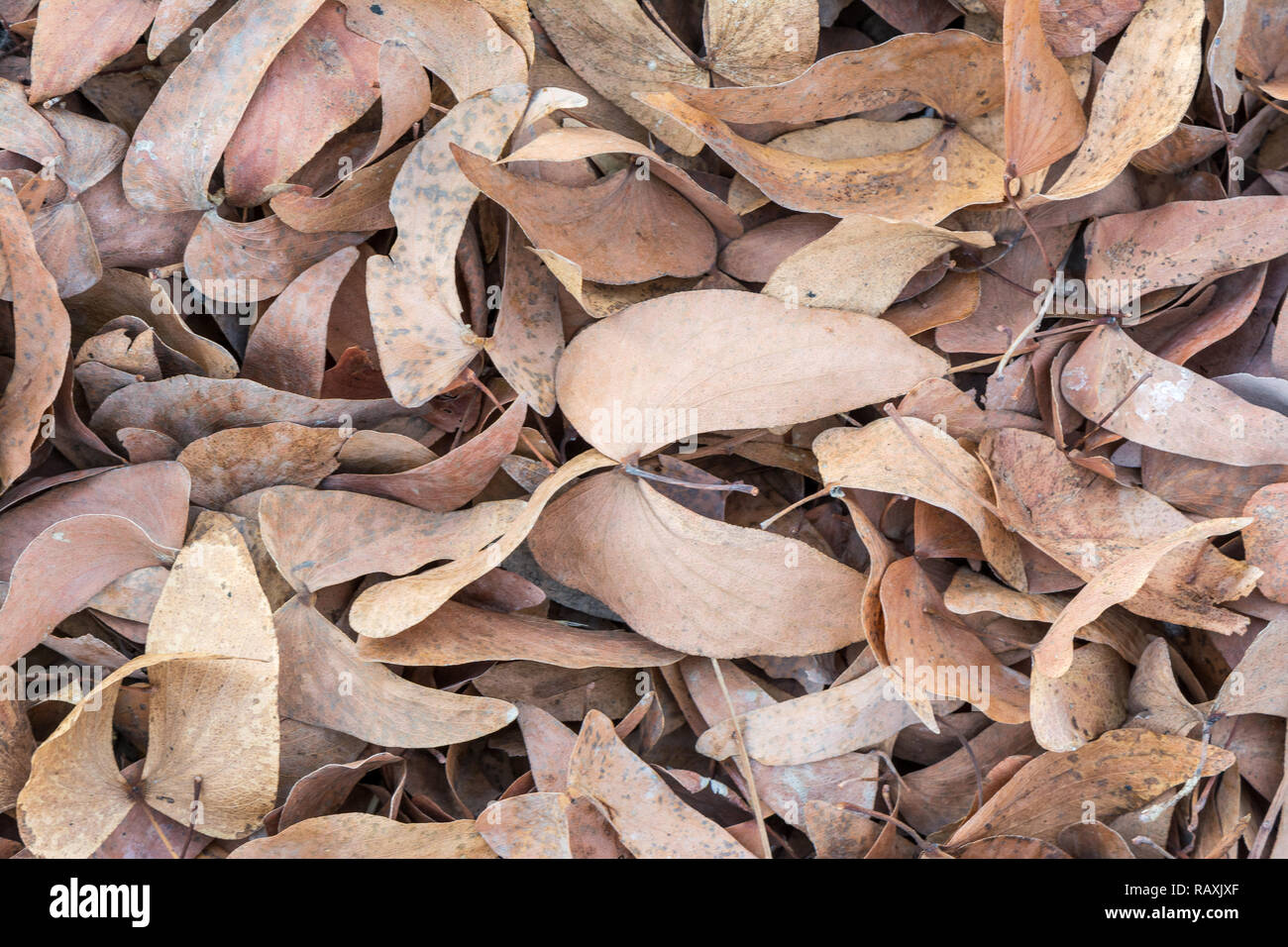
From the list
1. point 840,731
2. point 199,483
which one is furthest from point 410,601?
point 840,731

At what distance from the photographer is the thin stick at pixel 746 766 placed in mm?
643

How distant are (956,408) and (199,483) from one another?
475 millimetres

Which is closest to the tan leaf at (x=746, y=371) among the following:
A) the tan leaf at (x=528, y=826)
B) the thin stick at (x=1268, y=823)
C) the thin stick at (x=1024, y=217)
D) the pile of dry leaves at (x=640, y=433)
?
the pile of dry leaves at (x=640, y=433)

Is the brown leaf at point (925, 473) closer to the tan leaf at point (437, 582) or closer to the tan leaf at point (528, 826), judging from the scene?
the tan leaf at point (437, 582)

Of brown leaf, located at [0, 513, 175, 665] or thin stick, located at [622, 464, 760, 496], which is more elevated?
thin stick, located at [622, 464, 760, 496]

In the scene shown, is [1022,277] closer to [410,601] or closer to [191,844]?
[410,601]

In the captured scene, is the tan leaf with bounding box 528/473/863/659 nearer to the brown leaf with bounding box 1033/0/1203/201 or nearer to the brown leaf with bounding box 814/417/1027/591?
the brown leaf with bounding box 814/417/1027/591

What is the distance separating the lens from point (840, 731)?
0.65 metres

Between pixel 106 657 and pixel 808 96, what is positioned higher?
pixel 808 96

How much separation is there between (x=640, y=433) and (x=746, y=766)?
0.71ft

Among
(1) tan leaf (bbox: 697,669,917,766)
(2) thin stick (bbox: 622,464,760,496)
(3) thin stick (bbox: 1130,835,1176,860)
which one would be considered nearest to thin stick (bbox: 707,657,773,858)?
(1) tan leaf (bbox: 697,669,917,766)

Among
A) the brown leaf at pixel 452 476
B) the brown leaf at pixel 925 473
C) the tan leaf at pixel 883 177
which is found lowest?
the brown leaf at pixel 452 476

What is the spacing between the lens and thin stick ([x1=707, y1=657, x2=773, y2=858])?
0.64 metres

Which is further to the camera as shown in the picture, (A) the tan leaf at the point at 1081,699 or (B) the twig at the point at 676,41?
(B) the twig at the point at 676,41
